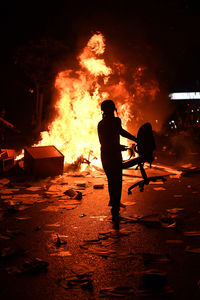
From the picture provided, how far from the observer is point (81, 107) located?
1315 cm

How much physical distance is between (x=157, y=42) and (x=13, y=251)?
658 inches

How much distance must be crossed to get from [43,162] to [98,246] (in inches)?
257

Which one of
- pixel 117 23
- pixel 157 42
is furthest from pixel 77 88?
pixel 157 42

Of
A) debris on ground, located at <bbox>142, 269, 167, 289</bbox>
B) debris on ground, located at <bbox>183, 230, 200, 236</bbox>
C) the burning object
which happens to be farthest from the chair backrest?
the burning object

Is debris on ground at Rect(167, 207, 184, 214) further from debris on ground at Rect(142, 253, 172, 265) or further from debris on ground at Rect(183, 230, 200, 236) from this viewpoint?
debris on ground at Rect(142, 253, 172, 265)

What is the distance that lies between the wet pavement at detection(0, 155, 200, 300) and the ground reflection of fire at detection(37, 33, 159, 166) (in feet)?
17.8

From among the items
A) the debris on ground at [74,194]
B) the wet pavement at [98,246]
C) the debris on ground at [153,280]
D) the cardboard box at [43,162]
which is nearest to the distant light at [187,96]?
the cardboard box at [43,162]

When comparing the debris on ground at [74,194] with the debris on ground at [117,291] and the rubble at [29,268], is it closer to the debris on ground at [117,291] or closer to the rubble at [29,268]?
the rubble at [29,268]

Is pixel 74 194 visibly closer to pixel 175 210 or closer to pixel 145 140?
pixel 145 140

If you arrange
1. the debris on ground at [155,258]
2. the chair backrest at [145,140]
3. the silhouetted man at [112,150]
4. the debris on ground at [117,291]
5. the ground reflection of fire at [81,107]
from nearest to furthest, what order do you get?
the debris on ground at [117,291], the debris on ground at [155,258], the silhouetted man at [112,150], the chair backrest at [145,140], the ground reflection of fire at [81,107]

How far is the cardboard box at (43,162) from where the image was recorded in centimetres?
1034

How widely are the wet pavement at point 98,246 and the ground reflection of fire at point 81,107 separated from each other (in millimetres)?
5425

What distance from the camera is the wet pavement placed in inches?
124

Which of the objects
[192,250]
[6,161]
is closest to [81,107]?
[6,161]
